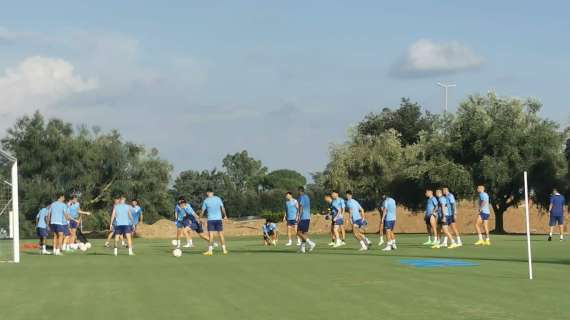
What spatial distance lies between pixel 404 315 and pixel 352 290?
3143 millimetres

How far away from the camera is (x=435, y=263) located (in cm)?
2066

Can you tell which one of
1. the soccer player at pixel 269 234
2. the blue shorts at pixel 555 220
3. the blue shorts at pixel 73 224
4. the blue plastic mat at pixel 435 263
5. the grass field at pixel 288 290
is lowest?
the grass field at pixel 288 290

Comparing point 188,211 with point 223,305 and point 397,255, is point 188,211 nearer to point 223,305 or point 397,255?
point 397,255

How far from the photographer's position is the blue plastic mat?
1988 cm

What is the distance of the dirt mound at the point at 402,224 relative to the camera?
63.4 metres

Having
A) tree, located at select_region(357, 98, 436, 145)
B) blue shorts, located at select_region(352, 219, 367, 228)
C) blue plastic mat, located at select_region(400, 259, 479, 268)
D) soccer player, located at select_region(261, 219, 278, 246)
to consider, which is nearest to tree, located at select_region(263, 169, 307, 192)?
tree, located at select_region(357, 98, 436, 145)

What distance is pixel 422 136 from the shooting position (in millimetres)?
56531

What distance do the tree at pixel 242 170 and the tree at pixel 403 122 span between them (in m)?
85.1

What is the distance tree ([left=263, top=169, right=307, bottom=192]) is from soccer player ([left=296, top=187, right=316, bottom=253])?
444 ft

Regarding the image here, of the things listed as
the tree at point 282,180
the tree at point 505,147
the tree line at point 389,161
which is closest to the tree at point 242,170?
the tree at point 282,180

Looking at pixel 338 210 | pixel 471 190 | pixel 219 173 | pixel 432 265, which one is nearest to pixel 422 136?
pixel 471 190

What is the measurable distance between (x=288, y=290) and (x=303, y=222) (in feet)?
45.9

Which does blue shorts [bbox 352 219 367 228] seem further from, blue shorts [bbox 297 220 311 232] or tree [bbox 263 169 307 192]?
tree [bbox 263 169 307 192]

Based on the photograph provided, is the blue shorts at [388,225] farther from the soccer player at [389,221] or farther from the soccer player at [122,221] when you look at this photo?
the soccer player at [122,221]
